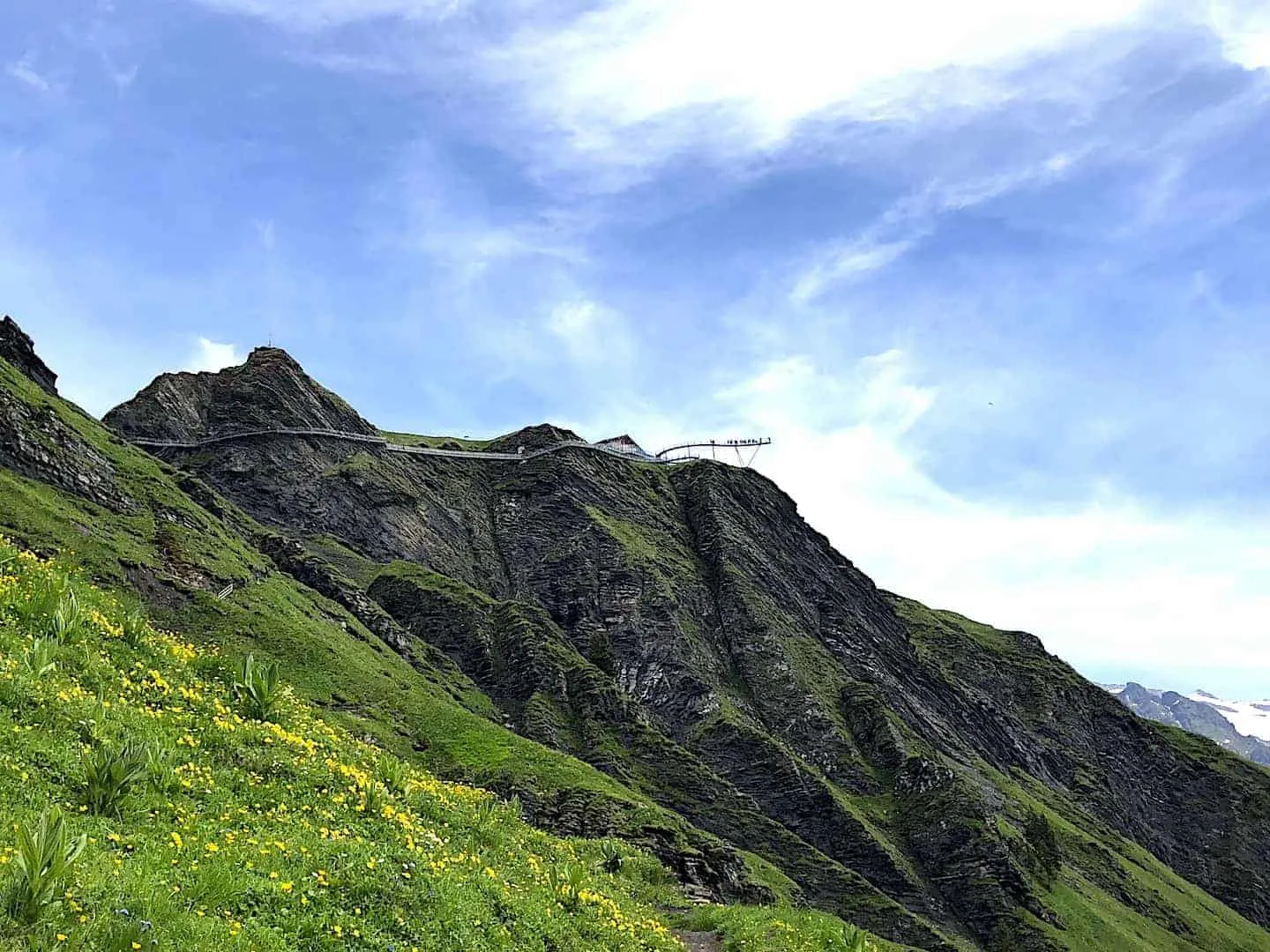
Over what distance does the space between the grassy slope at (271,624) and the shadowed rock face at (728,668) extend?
1335 centimetres

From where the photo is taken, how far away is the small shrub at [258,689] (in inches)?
749

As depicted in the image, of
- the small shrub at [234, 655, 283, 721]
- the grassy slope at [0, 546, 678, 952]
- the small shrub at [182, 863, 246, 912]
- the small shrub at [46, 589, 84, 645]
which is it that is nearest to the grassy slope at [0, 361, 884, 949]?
the small shrub at [234, 655, 283, 721]

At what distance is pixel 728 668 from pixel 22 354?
94905 millimetres

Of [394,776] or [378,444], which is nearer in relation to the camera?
[394,776]

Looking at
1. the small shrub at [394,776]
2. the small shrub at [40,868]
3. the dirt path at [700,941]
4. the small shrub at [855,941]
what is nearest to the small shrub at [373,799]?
the small shrub at [394,776]

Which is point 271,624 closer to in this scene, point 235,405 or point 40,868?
point 40,868

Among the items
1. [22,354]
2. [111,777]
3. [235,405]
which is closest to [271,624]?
[22,354]

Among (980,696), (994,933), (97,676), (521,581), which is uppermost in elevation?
(980,696)

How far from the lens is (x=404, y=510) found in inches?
4998

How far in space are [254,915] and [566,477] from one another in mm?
131777

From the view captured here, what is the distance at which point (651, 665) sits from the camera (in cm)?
11406

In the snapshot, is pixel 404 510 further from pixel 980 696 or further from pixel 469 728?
pixel 980 696

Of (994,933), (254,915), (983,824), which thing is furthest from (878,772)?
(254,915)

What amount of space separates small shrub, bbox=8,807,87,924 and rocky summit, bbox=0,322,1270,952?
36.0 metres
